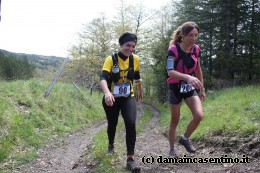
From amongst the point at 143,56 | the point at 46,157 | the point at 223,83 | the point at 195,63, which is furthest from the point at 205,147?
the point at 143,56

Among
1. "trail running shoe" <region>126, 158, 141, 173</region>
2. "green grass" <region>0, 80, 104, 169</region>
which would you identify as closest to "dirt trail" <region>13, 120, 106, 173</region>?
"green grass" <region>0, 80, 104, 169</region>

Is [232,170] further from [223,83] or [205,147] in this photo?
[223,83]

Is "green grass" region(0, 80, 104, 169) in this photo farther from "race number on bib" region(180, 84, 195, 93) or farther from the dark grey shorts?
"race number on bib" region(180, 84, 195, 93)

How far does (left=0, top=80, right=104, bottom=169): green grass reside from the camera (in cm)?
710

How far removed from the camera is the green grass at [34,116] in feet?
23.3

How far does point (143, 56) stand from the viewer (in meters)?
36.4

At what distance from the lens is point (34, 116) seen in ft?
33.2

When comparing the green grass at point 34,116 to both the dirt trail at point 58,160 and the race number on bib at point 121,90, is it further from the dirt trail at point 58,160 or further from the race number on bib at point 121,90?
the race number on bib at point 121,90

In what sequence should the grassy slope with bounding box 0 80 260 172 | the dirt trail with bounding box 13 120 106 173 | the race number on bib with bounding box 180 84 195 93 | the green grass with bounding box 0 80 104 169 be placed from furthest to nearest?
the green grass with bounding box 0 80 104 169 < the grassy slope with bounding box 0 80 260 172 < the dirt trail with bounding box 13 120 106 173 < the race number on bib with bounding box 180 84 195 93

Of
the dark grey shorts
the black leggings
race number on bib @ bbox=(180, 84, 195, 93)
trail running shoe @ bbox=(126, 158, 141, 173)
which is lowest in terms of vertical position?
trail running shoe @ bbox=(126, 158, 141, 173)

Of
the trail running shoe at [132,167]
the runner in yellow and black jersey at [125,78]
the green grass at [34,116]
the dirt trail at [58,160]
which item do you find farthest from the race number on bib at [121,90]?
the green grass at [34,116]

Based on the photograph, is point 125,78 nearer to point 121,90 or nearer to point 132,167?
point 121,90

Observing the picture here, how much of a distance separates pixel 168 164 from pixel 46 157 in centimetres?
336

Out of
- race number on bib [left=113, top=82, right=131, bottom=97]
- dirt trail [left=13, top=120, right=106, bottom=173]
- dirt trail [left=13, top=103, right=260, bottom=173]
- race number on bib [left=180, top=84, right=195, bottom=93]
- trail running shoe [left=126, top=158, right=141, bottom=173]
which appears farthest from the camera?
dirt trail [left=13, top=120, right=106, bottom=173]
